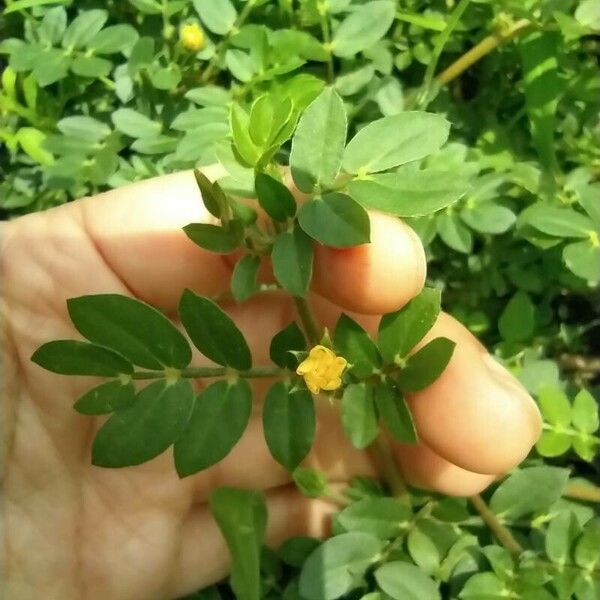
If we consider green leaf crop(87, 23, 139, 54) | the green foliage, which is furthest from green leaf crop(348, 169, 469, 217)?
green leaf crop(87, 23, 139, 54)

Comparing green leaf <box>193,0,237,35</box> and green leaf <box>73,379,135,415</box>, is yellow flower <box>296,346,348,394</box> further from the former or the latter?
green leaf <box>193,0,237,35</box>

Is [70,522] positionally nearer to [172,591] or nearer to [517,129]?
[172,591]

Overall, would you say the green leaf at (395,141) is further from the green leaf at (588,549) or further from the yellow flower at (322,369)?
the green leaf at (588,549)

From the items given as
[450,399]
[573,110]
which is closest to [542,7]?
[573,110]

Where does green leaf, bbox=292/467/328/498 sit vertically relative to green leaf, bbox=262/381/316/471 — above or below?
below

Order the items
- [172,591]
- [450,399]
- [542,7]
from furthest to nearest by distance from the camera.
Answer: [172,591] → [542,7] → [450,399]

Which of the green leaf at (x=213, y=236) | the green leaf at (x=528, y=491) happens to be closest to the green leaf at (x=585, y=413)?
the green leaf at (x=528, y=491)

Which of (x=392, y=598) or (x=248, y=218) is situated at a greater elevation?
(x=248, y=218)
